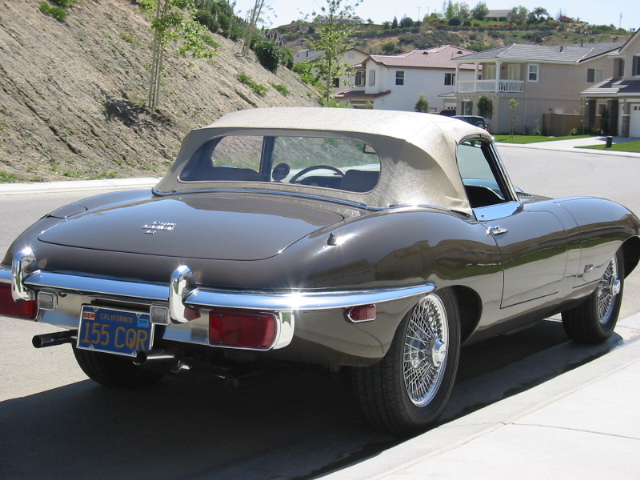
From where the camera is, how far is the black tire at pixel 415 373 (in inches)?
154

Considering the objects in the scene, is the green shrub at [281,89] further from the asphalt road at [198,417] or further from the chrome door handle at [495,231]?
the chrome door handle at [495,231]

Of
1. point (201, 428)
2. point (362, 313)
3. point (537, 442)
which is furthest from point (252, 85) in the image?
point (537, 442)

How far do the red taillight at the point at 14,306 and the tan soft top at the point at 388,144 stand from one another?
1179 millimetres

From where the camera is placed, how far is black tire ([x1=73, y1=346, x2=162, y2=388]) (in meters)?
4.74

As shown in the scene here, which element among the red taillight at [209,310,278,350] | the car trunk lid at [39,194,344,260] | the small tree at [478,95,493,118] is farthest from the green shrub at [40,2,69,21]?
the small tree at [478,95,493,118]

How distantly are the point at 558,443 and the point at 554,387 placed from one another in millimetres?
1335

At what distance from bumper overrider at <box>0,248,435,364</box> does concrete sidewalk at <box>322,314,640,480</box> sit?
0.64m

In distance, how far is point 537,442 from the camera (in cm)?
361

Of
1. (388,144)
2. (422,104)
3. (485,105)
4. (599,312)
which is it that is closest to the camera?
(388,144)

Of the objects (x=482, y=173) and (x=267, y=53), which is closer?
(x=482, y=173)

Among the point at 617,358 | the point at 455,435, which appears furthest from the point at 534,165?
the point at 455,435

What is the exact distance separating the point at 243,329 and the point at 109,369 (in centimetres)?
155

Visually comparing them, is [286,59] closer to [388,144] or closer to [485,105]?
[388,144]

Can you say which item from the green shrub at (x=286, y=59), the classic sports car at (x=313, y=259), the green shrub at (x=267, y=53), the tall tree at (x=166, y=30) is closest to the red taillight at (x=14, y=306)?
the classic sports car at (x=313, y=259)
